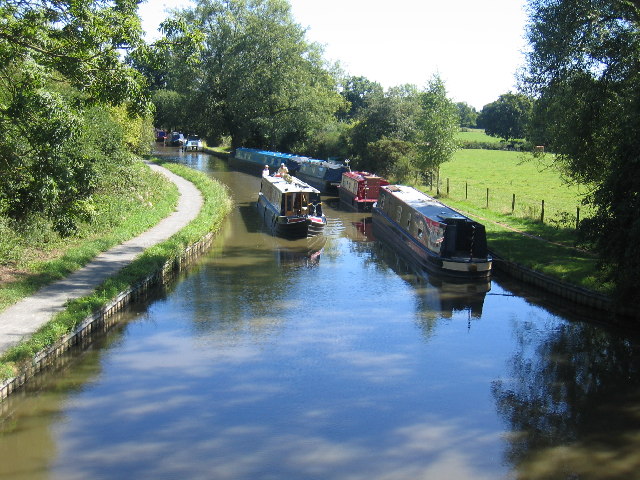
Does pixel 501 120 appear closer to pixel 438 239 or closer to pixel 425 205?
pixel 425 205

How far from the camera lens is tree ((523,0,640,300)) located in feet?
46.6

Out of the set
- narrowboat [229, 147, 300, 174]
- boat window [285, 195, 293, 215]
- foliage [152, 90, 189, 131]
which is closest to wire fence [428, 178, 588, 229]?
boat window [285, 195, 293, 215]

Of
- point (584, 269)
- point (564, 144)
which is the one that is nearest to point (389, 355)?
point (584, 269)

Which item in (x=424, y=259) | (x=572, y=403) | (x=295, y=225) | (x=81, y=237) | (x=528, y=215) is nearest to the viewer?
(x=572, y=403)

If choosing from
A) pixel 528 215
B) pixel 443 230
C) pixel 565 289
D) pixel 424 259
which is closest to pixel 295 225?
pixel 424 259

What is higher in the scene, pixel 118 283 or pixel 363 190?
pixel 363 190

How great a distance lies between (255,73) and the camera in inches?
1938

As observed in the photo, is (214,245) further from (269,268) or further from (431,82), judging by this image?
(431,82)

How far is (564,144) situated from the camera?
20047 mm

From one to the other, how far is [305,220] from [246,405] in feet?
46.9

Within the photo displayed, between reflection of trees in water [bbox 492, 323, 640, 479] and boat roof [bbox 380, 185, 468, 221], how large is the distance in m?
6.01

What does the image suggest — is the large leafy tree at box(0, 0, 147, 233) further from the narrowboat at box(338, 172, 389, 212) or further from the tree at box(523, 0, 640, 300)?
the narrowboat at box(338, 172, 389, 212)

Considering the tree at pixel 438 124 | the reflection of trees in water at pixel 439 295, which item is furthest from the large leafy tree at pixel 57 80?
the tree at pixel 438 124

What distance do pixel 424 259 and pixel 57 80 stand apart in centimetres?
1229
